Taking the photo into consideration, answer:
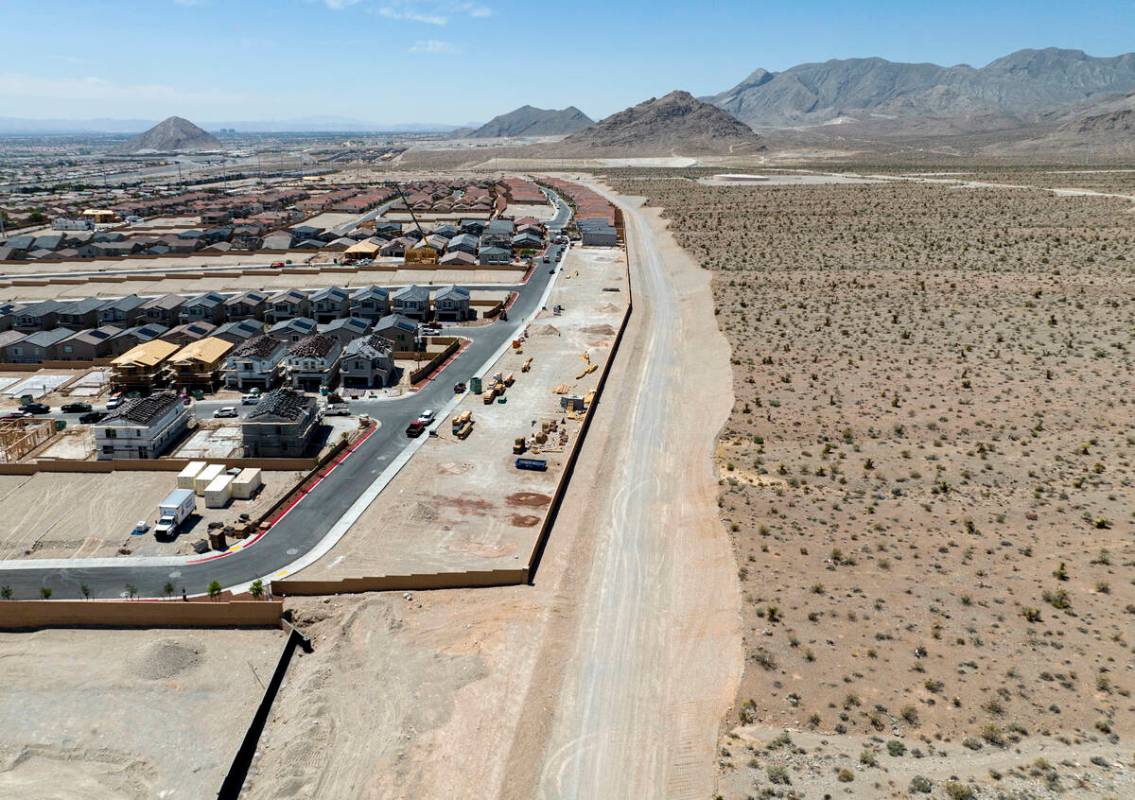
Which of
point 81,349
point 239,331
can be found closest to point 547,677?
point 239,331

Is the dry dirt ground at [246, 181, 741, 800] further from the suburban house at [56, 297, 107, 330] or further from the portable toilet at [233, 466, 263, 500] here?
the suburban house at [56, 297, 107, 330]

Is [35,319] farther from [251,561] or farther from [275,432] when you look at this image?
[251,561]

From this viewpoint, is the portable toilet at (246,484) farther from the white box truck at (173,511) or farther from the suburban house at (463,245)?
the suburban house at (463,245)

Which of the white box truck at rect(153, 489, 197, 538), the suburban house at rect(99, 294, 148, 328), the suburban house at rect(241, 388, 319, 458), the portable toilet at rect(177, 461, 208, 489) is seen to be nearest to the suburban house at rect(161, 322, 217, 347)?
the suburban house at rect(99, 294, 148, 328)

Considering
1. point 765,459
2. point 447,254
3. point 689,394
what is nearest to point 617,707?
point 765,459

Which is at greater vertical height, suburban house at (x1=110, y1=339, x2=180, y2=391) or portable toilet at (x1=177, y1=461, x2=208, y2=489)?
suburban house at (x1=110, y1=339, x2=180, y2=391)

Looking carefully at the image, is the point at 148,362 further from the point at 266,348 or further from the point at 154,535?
the point at 154,535
